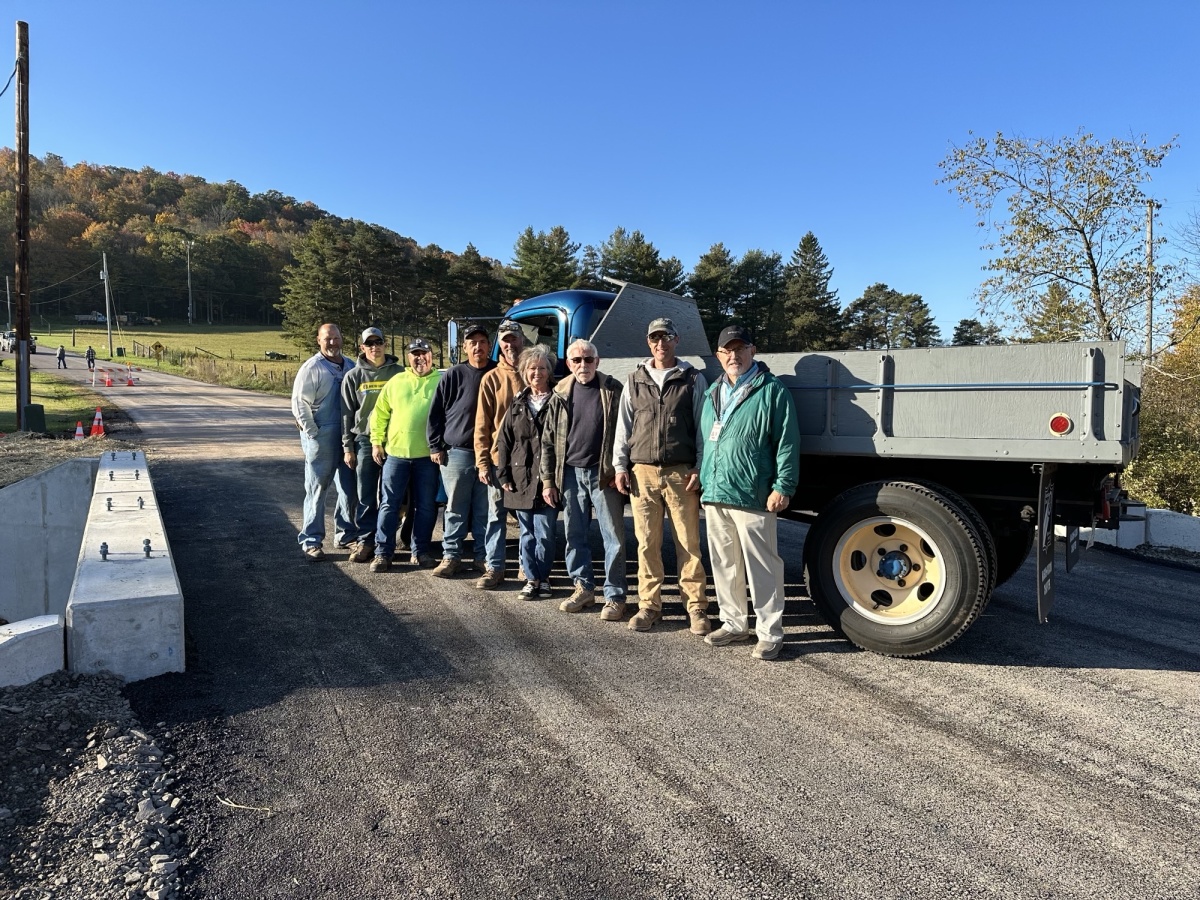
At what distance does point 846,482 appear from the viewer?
4695mm

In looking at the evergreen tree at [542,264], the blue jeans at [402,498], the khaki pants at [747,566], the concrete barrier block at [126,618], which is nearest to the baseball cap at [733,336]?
the khaki pants at [747,566]

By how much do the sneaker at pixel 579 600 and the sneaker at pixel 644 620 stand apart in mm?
426

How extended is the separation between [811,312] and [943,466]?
5599 centimetres

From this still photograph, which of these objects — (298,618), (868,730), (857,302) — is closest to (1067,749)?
(868,730)

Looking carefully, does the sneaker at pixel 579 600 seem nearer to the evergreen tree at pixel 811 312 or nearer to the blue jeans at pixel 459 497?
the blue jeans at pixel 459 497

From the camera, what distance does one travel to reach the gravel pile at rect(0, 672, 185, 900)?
216cm

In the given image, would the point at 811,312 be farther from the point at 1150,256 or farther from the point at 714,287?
the point at 1150,256

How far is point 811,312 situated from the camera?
188 feet

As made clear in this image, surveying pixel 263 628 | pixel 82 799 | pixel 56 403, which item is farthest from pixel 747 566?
pixel 56 403

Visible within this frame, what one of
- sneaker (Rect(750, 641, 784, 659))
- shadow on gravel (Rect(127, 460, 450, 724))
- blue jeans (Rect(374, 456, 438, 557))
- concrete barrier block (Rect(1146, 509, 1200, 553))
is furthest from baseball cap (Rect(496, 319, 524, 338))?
concrete barrier block (Rect(1146, 509, 1200, 553))

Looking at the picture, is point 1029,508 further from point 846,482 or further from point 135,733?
point 135,733

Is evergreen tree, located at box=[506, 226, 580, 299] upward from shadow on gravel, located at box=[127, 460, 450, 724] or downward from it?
upward

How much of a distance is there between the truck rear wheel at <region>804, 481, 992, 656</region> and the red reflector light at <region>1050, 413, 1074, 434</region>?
2.04 ft

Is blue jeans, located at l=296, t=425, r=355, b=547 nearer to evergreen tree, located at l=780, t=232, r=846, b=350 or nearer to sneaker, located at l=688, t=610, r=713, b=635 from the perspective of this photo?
sneaker, located at l=688, t=610, r=713, b=635
